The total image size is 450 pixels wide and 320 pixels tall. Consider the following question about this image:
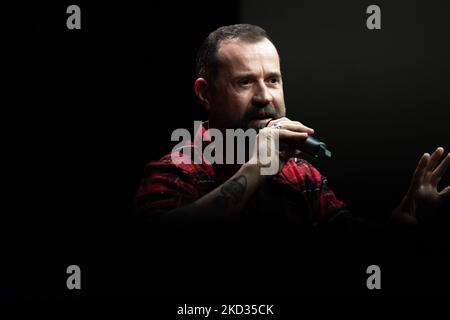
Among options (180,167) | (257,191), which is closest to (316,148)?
(257,191)

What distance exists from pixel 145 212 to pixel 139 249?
0.30ft

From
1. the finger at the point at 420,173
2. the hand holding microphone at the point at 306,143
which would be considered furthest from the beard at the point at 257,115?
the finger at the point at 420,173

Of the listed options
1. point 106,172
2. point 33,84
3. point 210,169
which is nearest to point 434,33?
point 210,169

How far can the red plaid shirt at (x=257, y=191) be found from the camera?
1.50 m

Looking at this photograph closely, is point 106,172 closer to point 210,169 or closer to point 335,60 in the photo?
point 210,169

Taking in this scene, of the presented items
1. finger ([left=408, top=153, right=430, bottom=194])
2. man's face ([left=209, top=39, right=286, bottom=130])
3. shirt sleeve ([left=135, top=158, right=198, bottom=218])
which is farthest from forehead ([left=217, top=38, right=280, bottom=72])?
finger ([left=408, top=153, right=430, bottom=194])

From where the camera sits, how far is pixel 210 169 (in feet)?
5.29

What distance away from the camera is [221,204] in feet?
4.57

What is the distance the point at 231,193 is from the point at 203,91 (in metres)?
0.38

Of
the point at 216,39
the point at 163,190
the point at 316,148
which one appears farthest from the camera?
the point at 216,39

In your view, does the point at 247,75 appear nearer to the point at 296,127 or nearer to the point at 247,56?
the point at 247,56

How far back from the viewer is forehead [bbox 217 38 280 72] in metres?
1.57

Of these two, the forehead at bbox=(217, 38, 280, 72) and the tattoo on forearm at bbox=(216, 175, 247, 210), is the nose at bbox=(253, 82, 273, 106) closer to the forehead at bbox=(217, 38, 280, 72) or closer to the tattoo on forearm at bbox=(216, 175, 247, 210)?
the forehead at bbox=(217, 38, 280, 72)

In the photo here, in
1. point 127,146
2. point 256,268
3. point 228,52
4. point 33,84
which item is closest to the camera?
point 256,268
